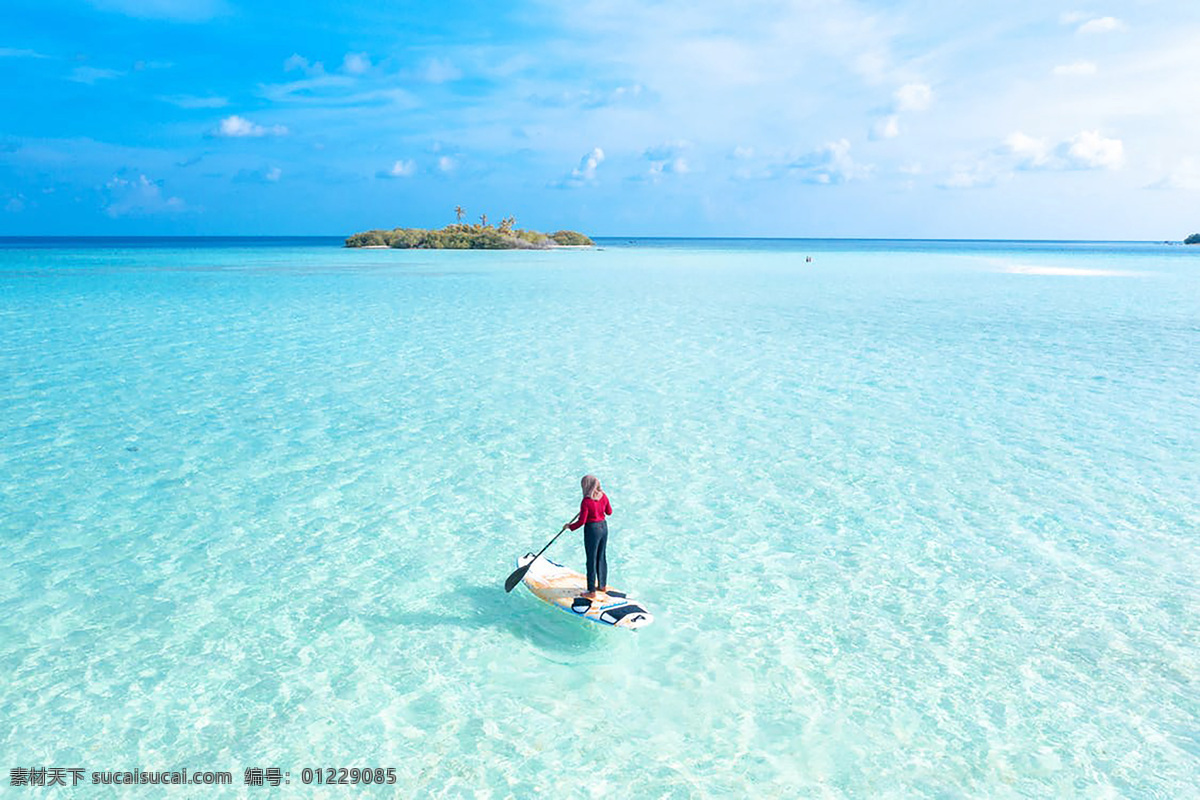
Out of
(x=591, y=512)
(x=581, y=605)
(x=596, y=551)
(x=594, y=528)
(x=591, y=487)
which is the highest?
(x=591, y=487)

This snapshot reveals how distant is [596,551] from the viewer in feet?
29.1

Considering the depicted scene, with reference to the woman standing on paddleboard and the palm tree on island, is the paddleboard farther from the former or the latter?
the palm tree on island

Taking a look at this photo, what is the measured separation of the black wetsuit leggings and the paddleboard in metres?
0.18

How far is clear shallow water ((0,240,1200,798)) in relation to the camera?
23.4ft

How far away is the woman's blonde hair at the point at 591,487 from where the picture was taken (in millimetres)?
8602

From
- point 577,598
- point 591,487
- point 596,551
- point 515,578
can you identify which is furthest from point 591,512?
point 515,578

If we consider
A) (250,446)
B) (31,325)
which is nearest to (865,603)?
(250,446)

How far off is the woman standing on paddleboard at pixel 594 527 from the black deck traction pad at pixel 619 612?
0.33m

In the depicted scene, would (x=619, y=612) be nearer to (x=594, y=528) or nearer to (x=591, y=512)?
(x=594, y=528)

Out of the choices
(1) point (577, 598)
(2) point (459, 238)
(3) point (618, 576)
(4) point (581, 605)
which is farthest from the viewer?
(2) point (459, 238)

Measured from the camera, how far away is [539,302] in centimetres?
4656

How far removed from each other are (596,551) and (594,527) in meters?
0.32

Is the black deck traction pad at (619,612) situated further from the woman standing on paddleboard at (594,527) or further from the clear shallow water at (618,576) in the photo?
the clear shallow water at (618,576)

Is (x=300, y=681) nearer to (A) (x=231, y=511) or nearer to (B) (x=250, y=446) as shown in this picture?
(A) (x=231, y=511)
